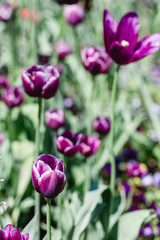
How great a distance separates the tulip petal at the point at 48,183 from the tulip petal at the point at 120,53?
1.18 ft

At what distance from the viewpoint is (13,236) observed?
632mm

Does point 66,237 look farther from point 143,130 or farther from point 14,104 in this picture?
point 143,130

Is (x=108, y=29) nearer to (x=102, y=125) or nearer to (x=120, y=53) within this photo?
(x=120, y=53)

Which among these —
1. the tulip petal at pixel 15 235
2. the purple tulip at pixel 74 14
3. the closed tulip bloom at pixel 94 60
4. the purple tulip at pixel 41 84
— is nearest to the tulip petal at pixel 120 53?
the purple tulip at pixel 41 84

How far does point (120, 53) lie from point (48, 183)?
15.1 inches

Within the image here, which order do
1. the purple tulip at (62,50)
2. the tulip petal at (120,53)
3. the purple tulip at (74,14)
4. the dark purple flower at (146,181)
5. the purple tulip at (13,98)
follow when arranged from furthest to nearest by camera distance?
the purple tulip at (74,14) → the purple tulip at (62,50) → the dark purple flower at (146,181) → the purple tulip at (13,98) → the tulip petal at (120,53)

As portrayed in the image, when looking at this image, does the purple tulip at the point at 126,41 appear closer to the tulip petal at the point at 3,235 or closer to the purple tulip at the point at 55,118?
the purple tulip at the point at 55,118

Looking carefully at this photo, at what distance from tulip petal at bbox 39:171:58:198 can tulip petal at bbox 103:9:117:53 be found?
15.1 inches

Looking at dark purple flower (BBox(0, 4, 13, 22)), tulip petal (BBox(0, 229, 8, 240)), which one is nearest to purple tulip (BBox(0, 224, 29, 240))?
tulip petal (BBox(0, 229, 8, 240))

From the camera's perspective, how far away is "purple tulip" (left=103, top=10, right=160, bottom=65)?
2.84 ft

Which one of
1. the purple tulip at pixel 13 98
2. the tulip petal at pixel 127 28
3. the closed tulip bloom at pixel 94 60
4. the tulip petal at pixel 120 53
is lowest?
the purple tulip at pixel 13 98

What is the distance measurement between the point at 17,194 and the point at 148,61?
7.25 ft

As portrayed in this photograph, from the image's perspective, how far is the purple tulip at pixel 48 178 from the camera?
66cm

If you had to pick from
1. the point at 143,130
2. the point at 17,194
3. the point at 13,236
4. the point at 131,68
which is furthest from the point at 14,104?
the point at 131,68
